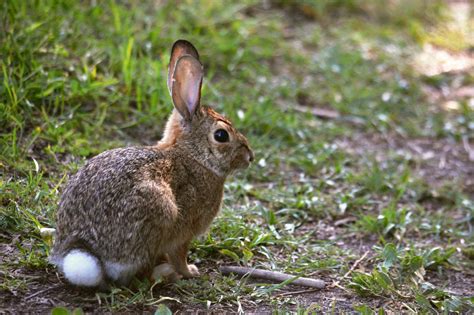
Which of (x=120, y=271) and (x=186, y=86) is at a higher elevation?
(x=186, y=86)

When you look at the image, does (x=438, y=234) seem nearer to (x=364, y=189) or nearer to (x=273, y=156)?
(x=364, y=189)

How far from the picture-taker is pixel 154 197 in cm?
375

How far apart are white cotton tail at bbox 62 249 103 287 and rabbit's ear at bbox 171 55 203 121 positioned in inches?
42.0

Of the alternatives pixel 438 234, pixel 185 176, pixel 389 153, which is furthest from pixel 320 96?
pixel 185 176

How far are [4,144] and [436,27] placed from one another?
5.62 metres

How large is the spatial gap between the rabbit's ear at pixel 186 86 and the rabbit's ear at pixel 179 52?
0.18 feet

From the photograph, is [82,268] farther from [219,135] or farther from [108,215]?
[219,135]

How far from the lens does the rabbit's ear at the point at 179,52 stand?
14.3ft

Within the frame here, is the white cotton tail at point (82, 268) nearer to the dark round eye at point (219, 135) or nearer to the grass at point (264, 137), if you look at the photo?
the grass at point (264, 137)

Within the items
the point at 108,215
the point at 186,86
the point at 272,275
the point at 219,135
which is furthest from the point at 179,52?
the point at 272,275

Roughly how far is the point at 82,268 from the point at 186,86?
4.05ft

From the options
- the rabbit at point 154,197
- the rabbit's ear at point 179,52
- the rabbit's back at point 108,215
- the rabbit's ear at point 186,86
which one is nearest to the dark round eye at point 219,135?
the rabbit at point 154,197

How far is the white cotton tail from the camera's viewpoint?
141 inches

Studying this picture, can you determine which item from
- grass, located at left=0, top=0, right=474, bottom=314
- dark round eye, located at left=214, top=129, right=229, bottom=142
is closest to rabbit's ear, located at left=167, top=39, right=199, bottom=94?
dark round eye, located at left=214, top=129, right=229, bottom=142
